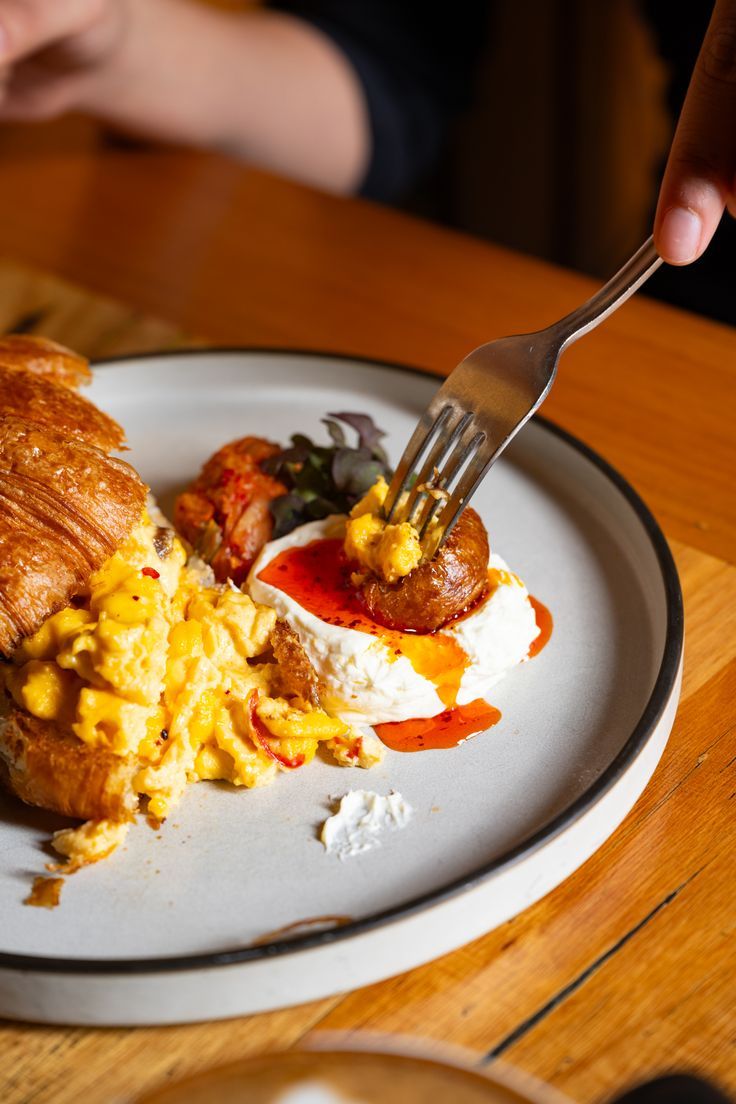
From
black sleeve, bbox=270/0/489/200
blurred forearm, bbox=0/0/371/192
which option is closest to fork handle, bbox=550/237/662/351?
blurred forearm, bbox=0/0/371/192

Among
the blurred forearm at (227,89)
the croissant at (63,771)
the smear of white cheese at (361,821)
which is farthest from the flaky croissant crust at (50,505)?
the blurred forearm at (227,89)

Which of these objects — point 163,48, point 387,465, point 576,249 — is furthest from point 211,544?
point 576,249

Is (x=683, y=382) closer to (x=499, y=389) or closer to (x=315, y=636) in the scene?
(x=499, y=389)

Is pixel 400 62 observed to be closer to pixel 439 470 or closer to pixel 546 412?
pixel 546 412

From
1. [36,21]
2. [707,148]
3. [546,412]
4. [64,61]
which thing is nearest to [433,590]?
[707,148]

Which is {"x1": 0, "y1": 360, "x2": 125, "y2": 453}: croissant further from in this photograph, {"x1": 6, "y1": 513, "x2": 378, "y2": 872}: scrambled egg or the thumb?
the thumb

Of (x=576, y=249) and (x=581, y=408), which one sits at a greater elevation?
(x=581, y=408)

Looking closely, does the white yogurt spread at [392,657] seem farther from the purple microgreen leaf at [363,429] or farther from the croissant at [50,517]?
the purple microgreen leaf at [363,429]
